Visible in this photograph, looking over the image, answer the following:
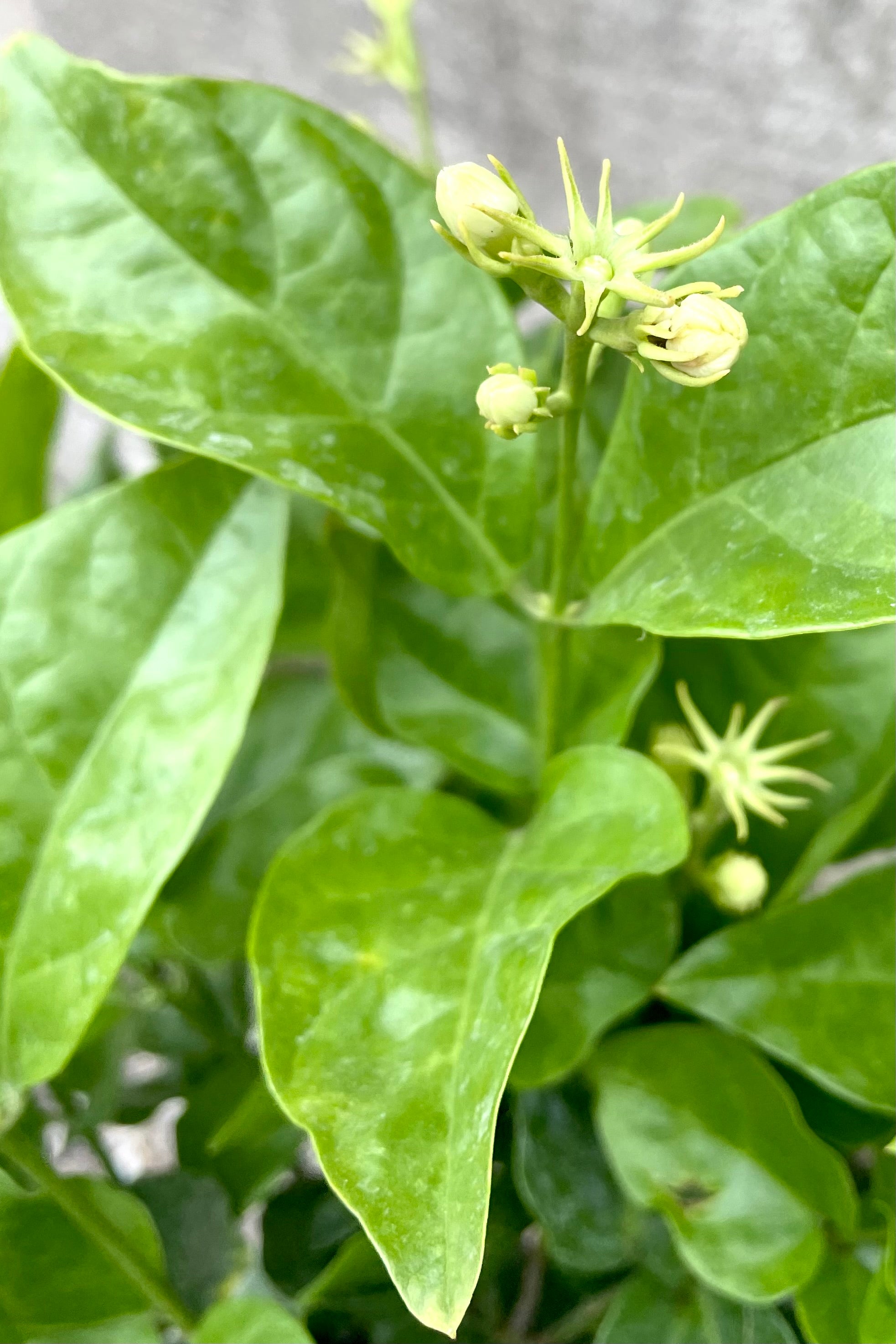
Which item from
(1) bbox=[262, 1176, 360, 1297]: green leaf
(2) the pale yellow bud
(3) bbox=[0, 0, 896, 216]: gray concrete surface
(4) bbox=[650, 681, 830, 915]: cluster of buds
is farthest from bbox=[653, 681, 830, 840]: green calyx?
(3) bbox=[0, 0, 896, 216]: gray concrete surface

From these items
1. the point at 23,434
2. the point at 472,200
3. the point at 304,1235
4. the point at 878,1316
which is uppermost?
the point at 472,200

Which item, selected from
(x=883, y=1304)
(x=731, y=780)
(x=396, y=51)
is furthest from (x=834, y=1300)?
(x=396, y=51)

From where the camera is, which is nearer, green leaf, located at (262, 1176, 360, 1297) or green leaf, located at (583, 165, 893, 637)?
green leaf, located at (583, 165, 893, 637)

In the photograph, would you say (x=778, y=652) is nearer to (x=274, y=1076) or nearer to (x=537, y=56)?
(x=274, y=1076)

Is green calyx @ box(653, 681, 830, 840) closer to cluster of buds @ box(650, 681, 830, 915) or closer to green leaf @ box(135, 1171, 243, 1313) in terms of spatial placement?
cluster of buds @ box(650, 681, 830, 915)

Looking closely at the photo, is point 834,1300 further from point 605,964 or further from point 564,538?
point 564,538

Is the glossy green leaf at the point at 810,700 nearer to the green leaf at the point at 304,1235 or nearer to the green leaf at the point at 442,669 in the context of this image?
the green leaf at the point at 442,669
